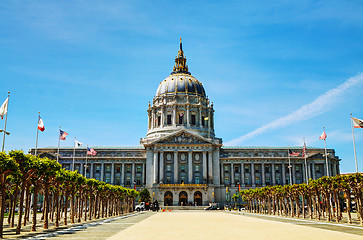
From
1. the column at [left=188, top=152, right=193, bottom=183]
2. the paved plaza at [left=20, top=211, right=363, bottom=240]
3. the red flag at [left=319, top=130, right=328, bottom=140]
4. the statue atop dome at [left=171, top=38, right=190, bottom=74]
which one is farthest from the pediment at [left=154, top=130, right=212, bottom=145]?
the paved plaza at [left=20, top=211, right=363, bottom=240]

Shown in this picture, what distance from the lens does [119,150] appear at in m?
126

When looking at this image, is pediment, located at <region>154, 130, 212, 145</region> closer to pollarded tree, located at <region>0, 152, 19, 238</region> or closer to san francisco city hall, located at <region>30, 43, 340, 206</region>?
san francisco city hall, located at <region>30, 43, 340, 206</region>

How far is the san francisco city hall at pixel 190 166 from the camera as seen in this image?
11500 centimetres

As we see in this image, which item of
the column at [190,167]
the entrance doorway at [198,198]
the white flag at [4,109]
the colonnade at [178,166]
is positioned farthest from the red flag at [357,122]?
the column at [190,167]

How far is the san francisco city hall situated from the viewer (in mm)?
115000

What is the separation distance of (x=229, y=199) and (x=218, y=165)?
1175 centimetres

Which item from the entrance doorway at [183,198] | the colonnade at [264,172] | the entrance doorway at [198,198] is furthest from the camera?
the colonnade at [264,172]

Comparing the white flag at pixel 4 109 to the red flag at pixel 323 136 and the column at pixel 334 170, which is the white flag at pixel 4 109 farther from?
the column at pixel 334 170

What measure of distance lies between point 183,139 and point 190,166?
9311 mm

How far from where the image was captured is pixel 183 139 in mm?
120188

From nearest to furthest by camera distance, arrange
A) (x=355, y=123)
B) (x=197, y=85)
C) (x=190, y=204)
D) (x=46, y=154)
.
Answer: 1. (x=355, y=123)
2. (x=190, y=204)
3. (x=46, y=154)
4. (x=197, y=85)

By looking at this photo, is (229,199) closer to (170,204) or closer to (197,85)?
(170,204)

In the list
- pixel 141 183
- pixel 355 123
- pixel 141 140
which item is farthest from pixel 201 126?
pixel 355 123

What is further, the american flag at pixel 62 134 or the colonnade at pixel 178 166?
the colonnade at pixel 178 166
